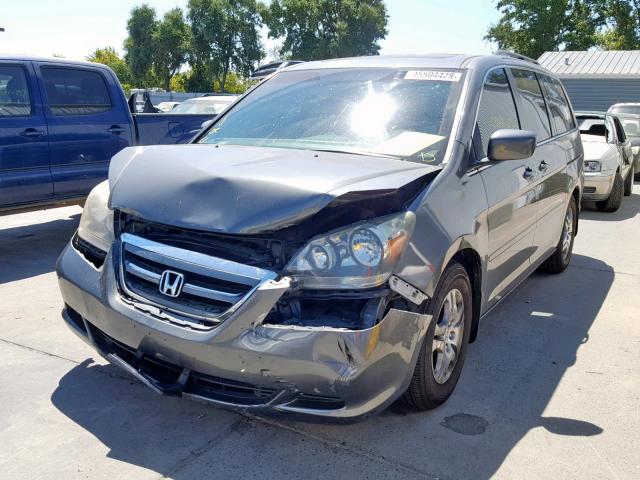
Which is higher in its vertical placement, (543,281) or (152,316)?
(152,316)

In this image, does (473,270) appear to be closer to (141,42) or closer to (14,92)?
(14,92)

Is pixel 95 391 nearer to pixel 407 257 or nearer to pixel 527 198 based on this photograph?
pixel 407 257

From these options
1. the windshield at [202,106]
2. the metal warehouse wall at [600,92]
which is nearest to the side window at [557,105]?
the windshield at [202,106]

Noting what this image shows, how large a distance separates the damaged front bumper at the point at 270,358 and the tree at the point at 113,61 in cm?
6774

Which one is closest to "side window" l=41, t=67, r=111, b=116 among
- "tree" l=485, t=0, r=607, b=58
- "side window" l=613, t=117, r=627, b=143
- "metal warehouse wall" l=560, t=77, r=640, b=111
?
"side window" l=613, t=117, r=627, b=143

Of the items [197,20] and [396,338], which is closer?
[396,338]

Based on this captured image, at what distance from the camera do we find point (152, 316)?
112 inches

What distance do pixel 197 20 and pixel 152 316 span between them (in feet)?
199

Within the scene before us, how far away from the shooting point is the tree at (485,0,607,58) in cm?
4291

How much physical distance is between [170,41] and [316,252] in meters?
62.8

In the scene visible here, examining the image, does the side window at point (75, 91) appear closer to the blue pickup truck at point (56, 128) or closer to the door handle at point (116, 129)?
the blue pickup truck at point (56, 128)

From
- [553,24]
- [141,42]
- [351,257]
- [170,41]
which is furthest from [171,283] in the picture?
[141,42]

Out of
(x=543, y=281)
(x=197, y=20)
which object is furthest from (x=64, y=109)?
(x=197, y=20)

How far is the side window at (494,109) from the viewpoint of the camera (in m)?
3.85
